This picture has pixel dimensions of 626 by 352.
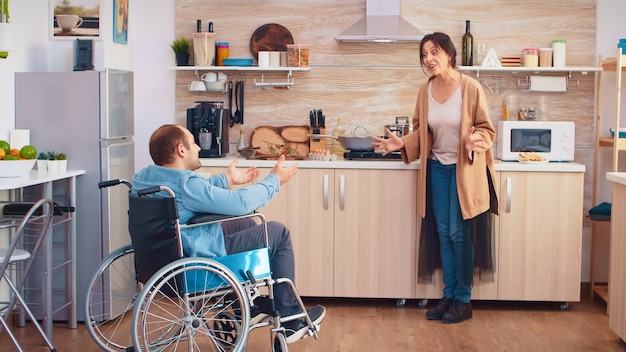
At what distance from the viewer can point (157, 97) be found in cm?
559

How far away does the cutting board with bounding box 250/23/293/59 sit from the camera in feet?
17.9


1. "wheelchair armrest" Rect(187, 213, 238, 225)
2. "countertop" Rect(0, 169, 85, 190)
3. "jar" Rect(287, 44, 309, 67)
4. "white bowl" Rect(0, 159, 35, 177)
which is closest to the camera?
"wheelchair armrest" Rect(187, 213, 238, 225)

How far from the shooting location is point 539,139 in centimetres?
510

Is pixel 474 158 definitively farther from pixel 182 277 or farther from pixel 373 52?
pixel 182 277

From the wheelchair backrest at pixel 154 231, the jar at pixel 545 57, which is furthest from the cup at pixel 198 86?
the wheelchair backrest at pixel 154 231

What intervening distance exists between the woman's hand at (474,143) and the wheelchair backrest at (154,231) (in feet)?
6.08

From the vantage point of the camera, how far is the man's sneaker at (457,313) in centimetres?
464

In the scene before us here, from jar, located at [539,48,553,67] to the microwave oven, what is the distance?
0.38 m

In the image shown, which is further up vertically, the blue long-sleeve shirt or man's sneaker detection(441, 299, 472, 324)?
the blue long-sleeve shirt

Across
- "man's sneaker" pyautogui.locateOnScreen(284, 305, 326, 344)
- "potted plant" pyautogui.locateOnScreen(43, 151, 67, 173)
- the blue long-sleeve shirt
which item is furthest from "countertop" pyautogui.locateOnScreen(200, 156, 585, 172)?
the blue long-sleeve shirt

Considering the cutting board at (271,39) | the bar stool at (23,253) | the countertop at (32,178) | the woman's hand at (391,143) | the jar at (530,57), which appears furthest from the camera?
the cutting board at (271,39)

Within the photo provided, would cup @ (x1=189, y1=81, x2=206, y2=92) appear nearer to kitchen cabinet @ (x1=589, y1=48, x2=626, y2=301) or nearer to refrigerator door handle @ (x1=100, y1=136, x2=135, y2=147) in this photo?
refrigerator door handle @ (x1=100, y1=136, x2=135, y2=147)

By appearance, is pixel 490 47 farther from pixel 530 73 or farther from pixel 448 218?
pixel 448 218

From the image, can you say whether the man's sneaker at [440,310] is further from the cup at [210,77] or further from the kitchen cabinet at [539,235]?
the cup at [210,77]
